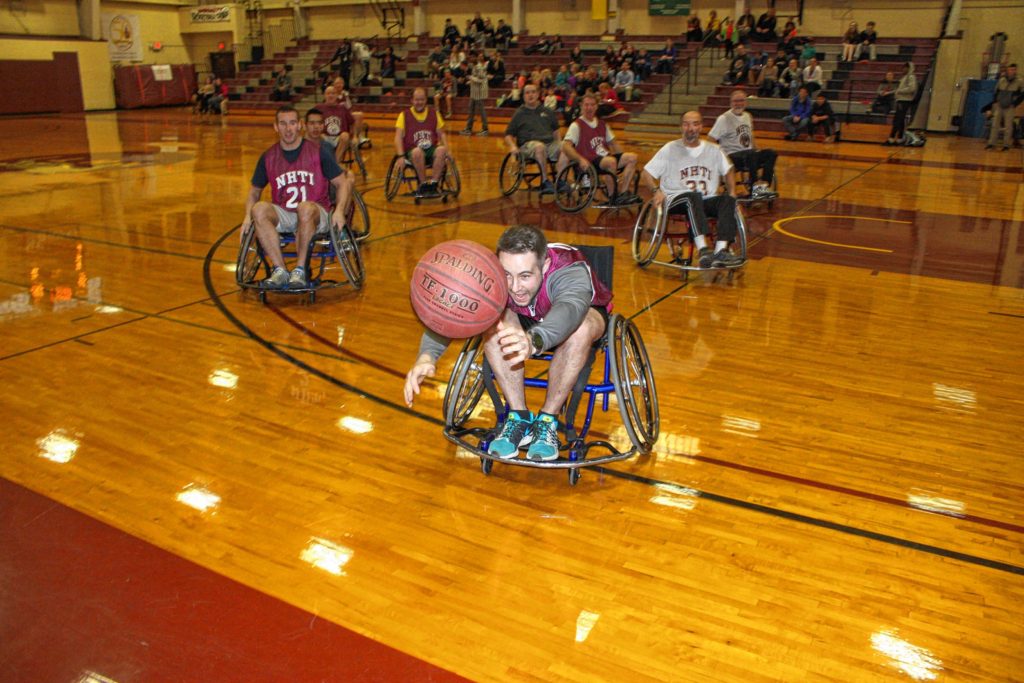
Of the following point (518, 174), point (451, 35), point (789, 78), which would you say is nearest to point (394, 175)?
point (518, 174)

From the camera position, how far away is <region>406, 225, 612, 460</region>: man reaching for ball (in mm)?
2654

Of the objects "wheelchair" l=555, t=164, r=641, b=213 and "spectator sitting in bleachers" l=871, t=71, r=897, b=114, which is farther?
"spectator sitting in bleachers" l=871, t=71, r=897, b=114

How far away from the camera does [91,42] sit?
2323 cm

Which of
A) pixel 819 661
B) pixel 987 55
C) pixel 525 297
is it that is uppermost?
pixel 987 55

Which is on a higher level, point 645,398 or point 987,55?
point 987,55

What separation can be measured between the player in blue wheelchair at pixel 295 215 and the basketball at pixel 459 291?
8.95 feet

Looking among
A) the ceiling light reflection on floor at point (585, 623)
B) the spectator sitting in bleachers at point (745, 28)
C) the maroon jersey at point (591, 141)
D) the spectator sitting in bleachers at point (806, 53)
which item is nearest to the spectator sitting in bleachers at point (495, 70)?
the spectator sitting in bleachers at point (745, 28)

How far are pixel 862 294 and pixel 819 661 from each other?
3825mm

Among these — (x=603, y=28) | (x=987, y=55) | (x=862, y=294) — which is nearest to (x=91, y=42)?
(x=603, y=28)

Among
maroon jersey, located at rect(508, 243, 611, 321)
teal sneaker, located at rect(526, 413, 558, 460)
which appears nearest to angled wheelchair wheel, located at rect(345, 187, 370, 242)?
maroon jersey, located at rect(508, 243, 611, 321)

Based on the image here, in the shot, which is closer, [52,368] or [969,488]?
[969,488]

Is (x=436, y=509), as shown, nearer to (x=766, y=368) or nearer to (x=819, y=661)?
(x=819, y=661)

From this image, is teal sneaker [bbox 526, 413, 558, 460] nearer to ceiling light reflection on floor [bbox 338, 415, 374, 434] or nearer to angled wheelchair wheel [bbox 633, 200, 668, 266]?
ceiling light reflection on floor [bbox 338, 415, 374, 434]

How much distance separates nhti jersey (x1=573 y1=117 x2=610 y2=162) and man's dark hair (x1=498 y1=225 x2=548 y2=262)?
5437 millimetres
